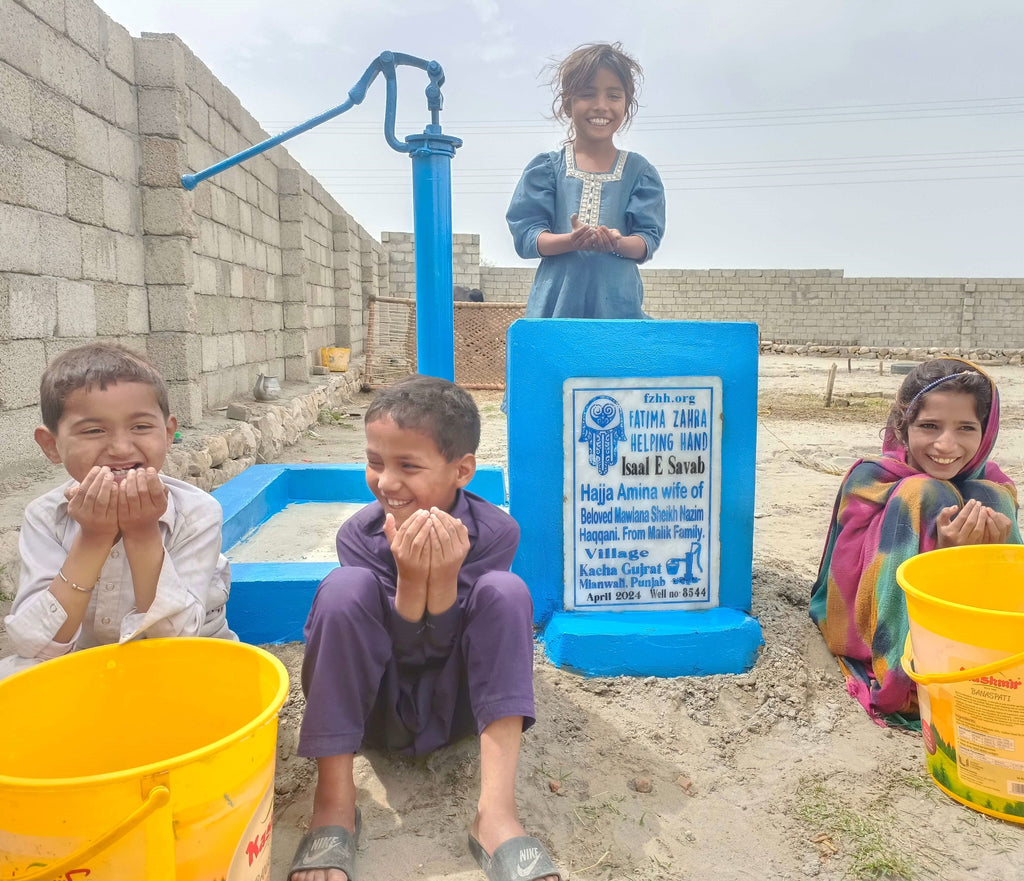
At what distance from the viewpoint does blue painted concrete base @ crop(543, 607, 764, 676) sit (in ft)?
7.30

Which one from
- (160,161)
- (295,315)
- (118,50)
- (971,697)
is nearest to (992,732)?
(971,697)

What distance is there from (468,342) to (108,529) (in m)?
10.5

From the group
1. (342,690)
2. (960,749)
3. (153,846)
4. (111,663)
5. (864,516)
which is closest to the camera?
(153,846)

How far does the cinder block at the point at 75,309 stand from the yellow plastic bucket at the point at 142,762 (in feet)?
9.36

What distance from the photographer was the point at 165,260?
4660 millimetres

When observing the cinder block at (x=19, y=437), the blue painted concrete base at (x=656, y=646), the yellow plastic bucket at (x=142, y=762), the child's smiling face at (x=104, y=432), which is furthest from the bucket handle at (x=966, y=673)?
the cinder block at (x=19, y=437)

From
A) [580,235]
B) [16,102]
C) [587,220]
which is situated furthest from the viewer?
[16,102]

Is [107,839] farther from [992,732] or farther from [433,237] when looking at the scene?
[433,237]

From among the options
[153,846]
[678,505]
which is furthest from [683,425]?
[153,846]

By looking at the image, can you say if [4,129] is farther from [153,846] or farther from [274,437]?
[153,846]

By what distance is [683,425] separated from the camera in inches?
91.3

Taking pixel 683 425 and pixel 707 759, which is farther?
pixel 683 425

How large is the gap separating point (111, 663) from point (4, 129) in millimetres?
2846

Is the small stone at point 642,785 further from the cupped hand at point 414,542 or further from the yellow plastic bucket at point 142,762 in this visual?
the yellow plastic bucket at point 142,762
